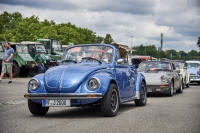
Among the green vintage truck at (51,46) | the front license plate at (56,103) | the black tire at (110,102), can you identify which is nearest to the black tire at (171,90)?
the black tire at (110,102)

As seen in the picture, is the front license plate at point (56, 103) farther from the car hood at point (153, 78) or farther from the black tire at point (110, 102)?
the car hood at point (153, 78)

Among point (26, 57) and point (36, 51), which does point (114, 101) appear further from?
point (36, 51)

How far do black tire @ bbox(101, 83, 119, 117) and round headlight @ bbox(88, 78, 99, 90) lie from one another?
312 millimetres

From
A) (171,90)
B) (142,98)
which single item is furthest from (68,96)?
(171,90)

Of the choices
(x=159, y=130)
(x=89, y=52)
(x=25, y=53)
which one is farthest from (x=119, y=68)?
(x=25, y=53)

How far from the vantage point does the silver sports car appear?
14930 mm

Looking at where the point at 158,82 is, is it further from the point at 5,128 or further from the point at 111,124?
the point at 5,128

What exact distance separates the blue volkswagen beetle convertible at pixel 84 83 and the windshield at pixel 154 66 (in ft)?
21.5

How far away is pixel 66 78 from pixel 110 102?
1031 millimetres

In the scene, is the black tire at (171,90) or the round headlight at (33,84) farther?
the black tire at (171,90)

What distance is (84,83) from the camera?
7.79 meters

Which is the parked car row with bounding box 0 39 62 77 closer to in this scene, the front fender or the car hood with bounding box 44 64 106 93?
the car hood with bounding box 44 64 106 93

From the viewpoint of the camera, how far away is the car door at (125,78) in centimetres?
902

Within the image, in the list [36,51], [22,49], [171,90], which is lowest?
[171,90]
